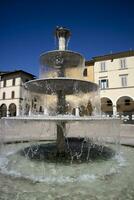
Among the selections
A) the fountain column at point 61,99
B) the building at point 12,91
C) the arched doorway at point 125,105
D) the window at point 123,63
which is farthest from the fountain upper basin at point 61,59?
the building at point 12,91

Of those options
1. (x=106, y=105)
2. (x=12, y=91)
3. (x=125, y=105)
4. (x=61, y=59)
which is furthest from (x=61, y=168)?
(x=12, y=91)

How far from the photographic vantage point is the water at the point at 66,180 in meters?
3.39

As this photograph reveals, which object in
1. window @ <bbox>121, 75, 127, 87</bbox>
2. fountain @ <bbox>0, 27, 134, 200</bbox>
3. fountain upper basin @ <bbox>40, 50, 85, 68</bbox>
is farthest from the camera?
window @ <bbox>121, 75, 127, 87</bbox>

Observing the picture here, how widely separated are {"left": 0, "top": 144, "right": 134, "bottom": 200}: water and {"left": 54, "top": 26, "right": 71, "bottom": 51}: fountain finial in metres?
4.93

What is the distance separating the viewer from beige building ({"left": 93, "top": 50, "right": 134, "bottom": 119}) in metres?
29.0

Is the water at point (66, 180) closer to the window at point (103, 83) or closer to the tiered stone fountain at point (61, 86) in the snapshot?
the tiered stone fountain at point (61, 86)

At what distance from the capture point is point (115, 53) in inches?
1171

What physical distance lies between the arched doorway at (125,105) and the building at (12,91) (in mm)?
18952

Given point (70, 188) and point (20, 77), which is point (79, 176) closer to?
point (70, 188)

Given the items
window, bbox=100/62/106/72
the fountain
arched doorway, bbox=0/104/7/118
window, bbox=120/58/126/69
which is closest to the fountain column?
the fountain

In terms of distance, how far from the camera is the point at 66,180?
4.14m

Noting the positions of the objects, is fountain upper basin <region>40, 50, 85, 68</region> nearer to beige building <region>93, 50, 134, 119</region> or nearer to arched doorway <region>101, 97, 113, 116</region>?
beige building <region>93, 50, 134, 119</region>

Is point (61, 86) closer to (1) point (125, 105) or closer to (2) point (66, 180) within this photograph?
(2) point (66, 180)

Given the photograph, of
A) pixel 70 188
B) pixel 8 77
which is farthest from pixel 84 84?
pixel 8 77
